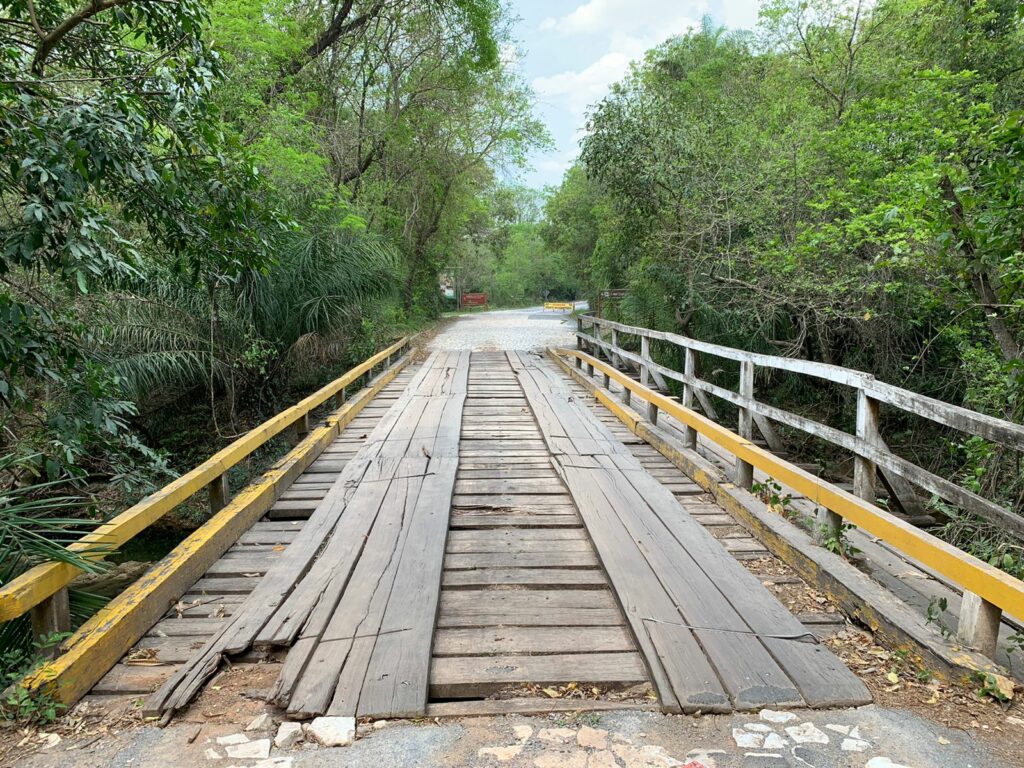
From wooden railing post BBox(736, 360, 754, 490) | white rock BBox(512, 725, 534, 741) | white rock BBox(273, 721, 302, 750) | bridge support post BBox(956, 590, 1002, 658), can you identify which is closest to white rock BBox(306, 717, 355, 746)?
white rock BBox(273, 721, 302, 750)

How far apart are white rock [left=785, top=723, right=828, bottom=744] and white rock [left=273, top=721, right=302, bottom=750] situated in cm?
176

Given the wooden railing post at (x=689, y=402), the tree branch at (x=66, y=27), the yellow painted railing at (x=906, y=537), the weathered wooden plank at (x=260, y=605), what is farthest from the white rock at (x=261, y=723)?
the wooden railing post at (x=689, y=402)

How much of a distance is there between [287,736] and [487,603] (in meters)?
1.17

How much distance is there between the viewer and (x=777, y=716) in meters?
2.27

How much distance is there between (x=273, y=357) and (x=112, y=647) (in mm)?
8266

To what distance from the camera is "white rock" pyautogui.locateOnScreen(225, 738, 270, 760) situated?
2062 mm

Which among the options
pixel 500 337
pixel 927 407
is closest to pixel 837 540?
pixel 927 407

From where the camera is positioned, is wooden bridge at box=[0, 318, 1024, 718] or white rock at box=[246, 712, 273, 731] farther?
wooden bridge at box=[0, 318, 1024, 718]

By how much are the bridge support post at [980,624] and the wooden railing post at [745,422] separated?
6.69ft

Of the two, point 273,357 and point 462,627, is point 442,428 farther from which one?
point 273,357

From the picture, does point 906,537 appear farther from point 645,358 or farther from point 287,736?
point 645,358

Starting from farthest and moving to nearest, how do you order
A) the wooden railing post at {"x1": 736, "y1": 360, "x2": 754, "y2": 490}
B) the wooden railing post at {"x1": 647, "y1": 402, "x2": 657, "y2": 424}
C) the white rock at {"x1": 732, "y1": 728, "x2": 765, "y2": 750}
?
the wooden railing post at {"x1": 647, "y1": 402, "x2": 657, "y2": 424}, the wooden railing post at {"x1": 736, "y1": 360, "x2": 754, "y2": 490}, the white rock at {"x1": 732, "y1": 728, "x2": 765, "y2": 750}

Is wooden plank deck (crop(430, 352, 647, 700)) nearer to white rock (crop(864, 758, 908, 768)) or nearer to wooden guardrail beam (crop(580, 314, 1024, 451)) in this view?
white rock (crop(864, 758, 908, 768))

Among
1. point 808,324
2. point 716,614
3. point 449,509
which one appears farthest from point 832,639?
point 808,324
